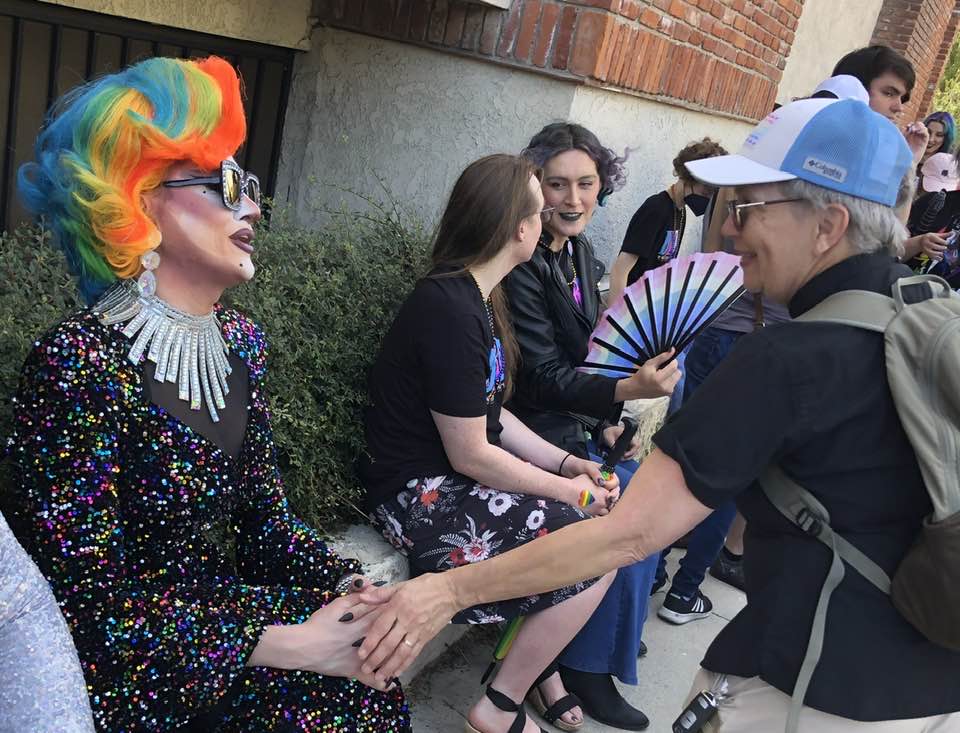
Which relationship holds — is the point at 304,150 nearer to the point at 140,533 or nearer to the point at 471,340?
the point at 471,340

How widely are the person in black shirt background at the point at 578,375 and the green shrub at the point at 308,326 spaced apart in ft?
1.68

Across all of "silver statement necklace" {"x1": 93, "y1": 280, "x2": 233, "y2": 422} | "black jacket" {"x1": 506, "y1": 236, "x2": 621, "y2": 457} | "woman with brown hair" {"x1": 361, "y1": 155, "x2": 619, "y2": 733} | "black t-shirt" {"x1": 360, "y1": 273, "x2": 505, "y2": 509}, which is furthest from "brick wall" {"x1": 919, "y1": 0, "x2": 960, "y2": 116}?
"silver statement necklace" {"x1": 93, "y1": 280, "x2": 233, "y2": 422}

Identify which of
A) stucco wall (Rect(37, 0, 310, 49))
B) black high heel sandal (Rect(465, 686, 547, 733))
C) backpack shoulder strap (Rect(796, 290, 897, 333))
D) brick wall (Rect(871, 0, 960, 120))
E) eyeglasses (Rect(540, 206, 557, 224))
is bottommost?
black high heel sandal (Rect(465, 686, 547, 733))

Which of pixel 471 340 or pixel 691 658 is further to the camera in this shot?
pixel 691 658

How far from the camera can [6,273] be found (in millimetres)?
2393

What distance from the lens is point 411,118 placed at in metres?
4.54

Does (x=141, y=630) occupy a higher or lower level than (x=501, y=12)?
lower

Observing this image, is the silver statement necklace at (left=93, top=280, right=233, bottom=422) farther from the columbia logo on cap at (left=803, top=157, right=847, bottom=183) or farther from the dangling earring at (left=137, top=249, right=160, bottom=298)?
the columbia logo on cap at (left=803, top=157, right=847, bottom=183)

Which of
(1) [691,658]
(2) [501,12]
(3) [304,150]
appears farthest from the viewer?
(3) [304,150]

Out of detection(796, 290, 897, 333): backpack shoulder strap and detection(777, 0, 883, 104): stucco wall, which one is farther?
detection(777, 0, 883, 104): stucco wall

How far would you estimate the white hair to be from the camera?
1.52 m

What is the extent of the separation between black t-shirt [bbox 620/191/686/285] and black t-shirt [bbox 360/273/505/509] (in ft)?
5.88

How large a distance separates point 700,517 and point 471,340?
3.71 feet

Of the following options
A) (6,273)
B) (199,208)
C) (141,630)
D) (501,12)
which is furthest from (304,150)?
(141,630)
